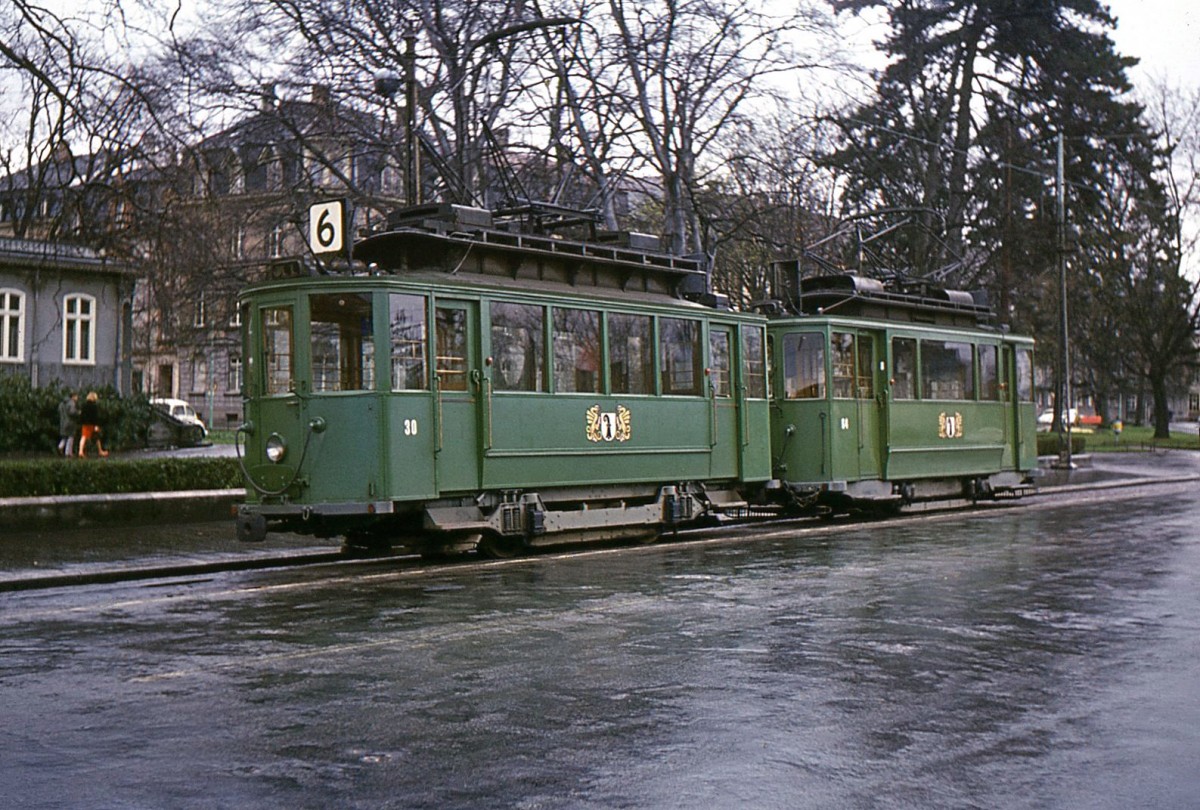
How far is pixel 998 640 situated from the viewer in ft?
31.8

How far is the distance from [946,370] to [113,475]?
13.9 metres

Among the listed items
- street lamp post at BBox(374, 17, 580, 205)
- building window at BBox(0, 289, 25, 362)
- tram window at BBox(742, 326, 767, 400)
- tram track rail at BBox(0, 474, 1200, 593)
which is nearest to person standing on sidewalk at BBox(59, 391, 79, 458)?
building window at BBox(0, 289, 25, 362)

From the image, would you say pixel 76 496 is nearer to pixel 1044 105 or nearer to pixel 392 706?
pixel 392 706

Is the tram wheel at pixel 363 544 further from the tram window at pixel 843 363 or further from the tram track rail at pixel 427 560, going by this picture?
the tram window at pixel 843 363

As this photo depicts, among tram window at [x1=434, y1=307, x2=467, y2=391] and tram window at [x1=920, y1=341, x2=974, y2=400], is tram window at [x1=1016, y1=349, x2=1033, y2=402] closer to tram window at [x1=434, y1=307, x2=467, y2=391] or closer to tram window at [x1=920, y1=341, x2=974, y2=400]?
tram window at [x1=920, y1=341, x2=974, y2=400]

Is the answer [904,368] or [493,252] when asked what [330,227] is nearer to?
[493,252]

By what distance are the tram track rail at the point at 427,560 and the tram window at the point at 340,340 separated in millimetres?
2090

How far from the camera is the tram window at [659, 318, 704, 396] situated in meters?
18.8

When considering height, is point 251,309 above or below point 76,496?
above

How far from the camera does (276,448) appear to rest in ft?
50.0

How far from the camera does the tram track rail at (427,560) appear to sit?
14.8 meters

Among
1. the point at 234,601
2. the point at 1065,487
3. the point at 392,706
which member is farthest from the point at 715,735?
the point at 1065,487

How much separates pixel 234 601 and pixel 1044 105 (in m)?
35.0

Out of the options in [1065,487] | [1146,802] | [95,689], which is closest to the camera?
[1146,802]
